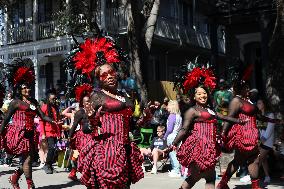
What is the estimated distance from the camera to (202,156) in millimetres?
7098

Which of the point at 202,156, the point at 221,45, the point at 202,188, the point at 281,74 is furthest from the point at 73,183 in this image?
the point at 221,45

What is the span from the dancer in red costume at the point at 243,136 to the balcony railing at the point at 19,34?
1921 centimetres

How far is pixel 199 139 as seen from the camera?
23.8 ft

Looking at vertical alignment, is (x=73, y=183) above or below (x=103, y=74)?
below

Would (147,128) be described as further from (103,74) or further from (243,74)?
(103,74)

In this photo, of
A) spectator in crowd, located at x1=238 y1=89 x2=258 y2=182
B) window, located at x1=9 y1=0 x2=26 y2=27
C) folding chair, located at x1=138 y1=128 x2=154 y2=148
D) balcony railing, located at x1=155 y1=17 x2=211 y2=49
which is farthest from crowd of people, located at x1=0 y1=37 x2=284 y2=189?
window, located at x1=9 y1=0 x2=26 y2=27

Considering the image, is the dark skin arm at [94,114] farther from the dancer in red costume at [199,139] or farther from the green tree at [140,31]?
the green tree at [140,31]

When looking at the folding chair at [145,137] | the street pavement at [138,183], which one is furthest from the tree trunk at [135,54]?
the street pavement at [138,183]

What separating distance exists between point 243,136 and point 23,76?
387 centimetres

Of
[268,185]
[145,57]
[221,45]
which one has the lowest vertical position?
[268,185]

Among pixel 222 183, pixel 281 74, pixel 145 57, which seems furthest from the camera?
pixel 145 57

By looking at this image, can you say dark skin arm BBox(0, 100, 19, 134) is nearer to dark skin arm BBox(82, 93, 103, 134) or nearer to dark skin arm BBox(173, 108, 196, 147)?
dark skin arm BBox(173, 108, 196, 147)

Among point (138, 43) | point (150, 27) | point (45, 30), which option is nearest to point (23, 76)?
point (138, 43)

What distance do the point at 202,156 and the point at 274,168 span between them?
12.3ft
